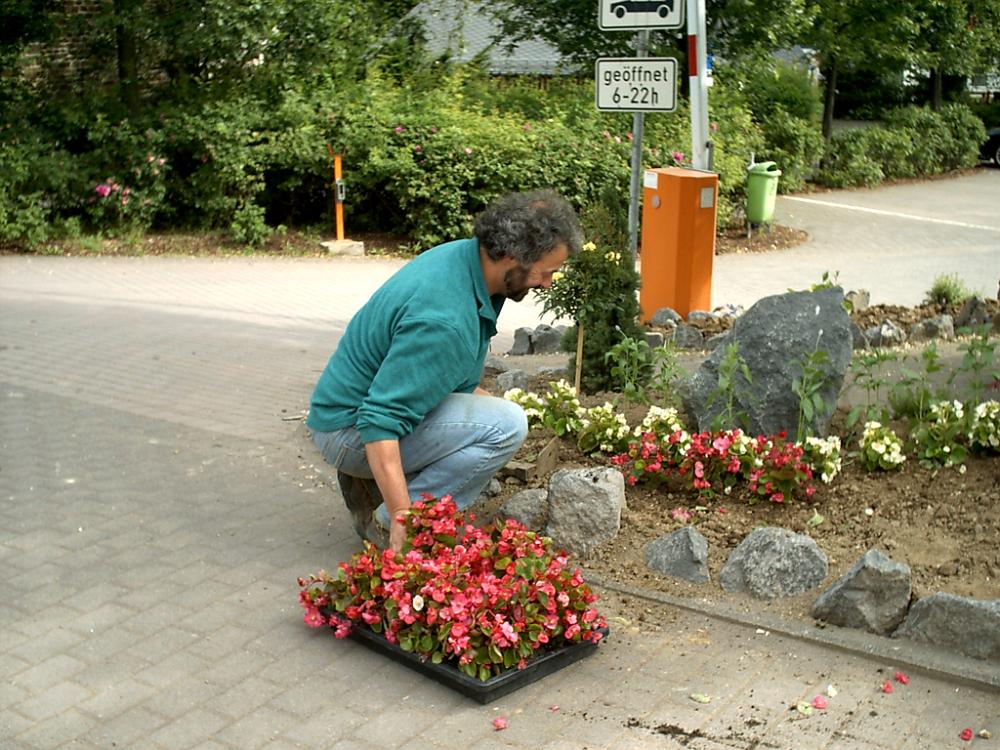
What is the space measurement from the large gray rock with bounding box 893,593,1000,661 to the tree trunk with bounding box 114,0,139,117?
14413mm

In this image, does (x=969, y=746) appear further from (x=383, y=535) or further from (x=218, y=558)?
(x=218, y=558)

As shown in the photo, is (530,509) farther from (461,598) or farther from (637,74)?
(637,74)

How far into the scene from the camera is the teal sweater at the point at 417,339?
4289 mm

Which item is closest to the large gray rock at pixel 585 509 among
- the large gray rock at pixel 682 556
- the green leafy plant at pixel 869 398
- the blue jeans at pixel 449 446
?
the large gray rock at pixel 682 556

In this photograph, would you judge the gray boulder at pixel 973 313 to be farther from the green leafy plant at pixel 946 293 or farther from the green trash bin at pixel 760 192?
the green trash bin at pixel 760 192

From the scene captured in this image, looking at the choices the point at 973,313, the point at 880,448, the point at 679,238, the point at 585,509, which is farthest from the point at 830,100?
the point at 585,509

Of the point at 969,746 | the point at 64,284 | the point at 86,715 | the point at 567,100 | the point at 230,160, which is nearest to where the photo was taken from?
the point at 969,746

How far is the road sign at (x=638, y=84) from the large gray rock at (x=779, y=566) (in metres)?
4.12

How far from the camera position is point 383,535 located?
4914 millimetres

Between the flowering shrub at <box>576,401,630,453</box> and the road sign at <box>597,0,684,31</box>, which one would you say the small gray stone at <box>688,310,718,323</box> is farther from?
the flowering shrub at <box>576,401,630,453</box>

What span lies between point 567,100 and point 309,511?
1360 cm

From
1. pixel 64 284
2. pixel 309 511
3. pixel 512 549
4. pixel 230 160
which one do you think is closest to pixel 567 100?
pixel 230 160

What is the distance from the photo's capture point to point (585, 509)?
16.4 ft

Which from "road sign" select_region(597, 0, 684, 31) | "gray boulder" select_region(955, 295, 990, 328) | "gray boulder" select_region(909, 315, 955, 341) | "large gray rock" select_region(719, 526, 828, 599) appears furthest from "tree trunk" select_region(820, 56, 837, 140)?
"large gray rock" select_region(719, 526, 828, 599)
